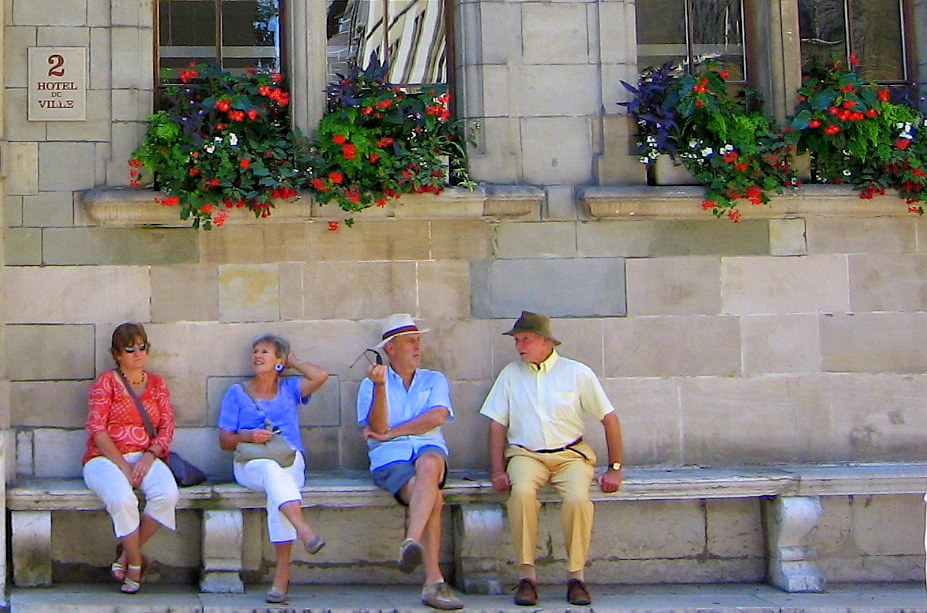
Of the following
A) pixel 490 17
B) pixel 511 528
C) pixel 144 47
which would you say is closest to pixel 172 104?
pixel 144 47

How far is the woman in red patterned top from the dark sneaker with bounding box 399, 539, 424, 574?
1230mm

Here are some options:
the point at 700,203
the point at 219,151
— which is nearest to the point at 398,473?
the point at 219,151

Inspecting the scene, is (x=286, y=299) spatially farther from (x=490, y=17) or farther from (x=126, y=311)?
(x=490, y=17)

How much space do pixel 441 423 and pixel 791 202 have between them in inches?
96.9

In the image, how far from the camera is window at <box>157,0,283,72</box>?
789cm

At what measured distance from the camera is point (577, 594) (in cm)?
689

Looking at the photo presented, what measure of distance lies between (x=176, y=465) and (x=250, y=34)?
8.58 feet

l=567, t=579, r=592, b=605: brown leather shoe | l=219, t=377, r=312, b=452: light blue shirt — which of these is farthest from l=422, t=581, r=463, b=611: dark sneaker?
l=219, t=377, r=312, b=452: light blue shirt

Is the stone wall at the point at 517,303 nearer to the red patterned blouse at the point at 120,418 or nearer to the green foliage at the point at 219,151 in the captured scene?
the green foliage at the point at 219,151

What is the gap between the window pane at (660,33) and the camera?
823 cm

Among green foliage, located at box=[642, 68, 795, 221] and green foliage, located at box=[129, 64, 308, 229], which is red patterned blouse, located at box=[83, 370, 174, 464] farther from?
green foliage, located at box=[642, 68, 795, 221]

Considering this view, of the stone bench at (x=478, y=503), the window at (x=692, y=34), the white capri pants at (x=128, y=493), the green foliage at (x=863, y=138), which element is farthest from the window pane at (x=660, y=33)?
the white capri pants at (x=128, y=493)

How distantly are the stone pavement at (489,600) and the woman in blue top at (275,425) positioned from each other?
0.88ft

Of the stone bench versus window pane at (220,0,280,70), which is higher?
window pane at (220,0,280,70)
